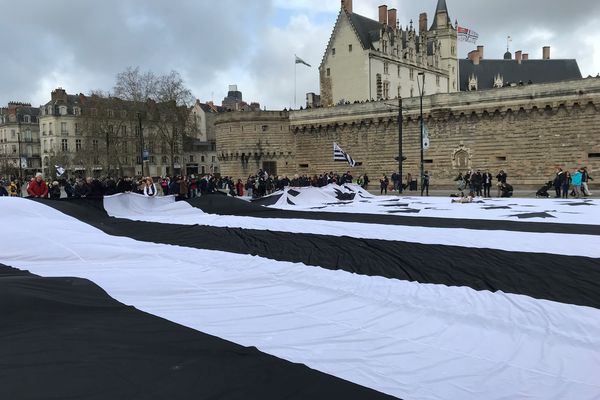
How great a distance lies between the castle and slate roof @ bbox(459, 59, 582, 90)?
0.16 metres

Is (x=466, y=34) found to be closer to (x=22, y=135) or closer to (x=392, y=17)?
(x=392, y=17)

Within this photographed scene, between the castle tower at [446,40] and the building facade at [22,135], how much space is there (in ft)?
205

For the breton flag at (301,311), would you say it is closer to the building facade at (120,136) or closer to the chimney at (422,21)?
the building facade at (120,136)

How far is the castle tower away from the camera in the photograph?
208 ft

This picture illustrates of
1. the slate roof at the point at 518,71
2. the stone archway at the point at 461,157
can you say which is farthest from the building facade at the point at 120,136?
the slate roof at the point at 518,71

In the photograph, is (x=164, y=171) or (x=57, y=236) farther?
(x=164, y=171)

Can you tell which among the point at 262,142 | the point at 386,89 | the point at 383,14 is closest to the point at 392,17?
the point at 383,14

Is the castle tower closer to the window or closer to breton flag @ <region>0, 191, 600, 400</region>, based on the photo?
the window

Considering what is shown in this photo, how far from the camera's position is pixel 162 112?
1928 inches

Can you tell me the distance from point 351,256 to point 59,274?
355cm

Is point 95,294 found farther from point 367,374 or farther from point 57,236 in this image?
point 57,236

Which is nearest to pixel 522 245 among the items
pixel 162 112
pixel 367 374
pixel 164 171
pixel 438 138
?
pixel 367 374

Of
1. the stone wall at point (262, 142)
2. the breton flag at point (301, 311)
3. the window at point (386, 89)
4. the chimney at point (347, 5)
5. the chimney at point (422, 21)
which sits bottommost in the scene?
the breton flag at point (301, 311)

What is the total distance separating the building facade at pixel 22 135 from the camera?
79.6 m
